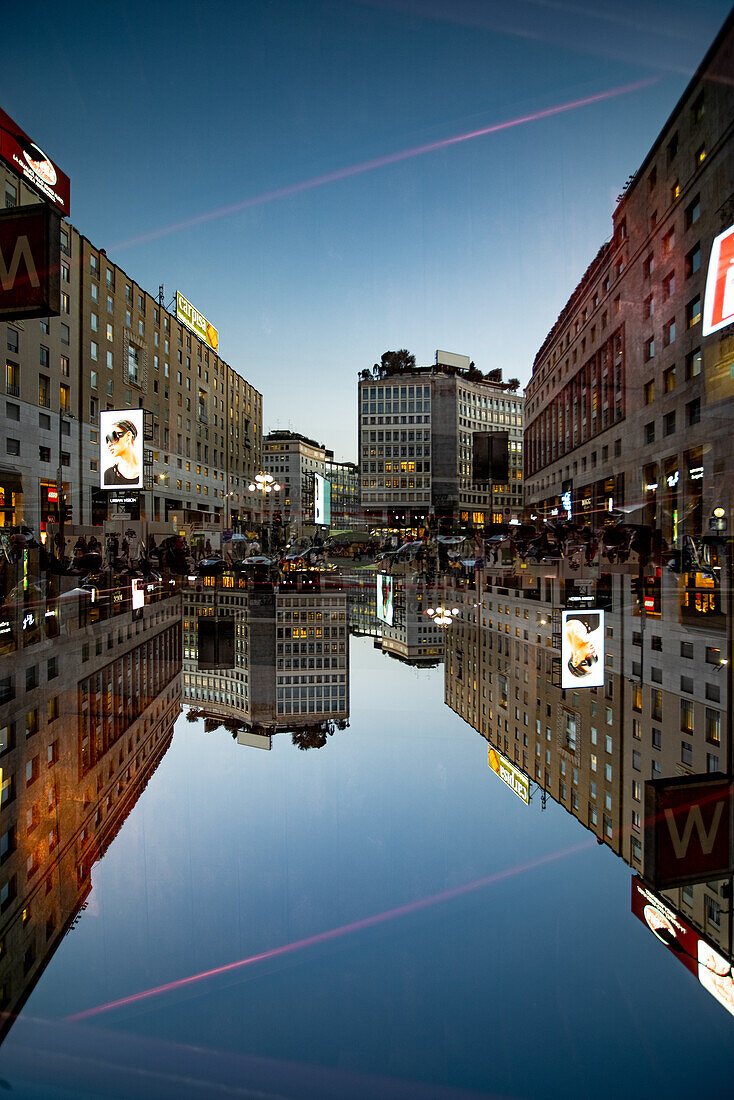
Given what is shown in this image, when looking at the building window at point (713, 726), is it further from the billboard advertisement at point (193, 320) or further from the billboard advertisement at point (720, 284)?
the billboard advertisement at point (193, 320)

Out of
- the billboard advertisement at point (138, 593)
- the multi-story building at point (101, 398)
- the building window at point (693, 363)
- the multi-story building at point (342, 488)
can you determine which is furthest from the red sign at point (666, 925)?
the multi-story building at point (342, 488)

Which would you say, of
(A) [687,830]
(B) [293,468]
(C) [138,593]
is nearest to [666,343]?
(C) [138,593]

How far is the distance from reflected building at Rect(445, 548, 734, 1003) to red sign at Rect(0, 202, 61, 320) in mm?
10050

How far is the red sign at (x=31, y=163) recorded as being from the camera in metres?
30.2

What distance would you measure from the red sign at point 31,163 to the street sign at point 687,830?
1445 inches

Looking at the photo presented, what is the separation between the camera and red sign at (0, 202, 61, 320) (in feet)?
33.4

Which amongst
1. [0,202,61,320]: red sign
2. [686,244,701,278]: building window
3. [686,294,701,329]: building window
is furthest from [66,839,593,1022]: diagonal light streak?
[686,244,701,278]: building window

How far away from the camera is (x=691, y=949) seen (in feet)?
7.01

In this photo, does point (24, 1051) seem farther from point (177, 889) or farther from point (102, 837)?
point (102, 837)

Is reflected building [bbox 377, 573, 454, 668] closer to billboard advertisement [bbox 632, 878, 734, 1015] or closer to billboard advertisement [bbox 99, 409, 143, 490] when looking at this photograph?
billboard advertisement [bbox 632, 878, 734, 1015]

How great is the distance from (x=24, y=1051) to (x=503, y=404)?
114573mm

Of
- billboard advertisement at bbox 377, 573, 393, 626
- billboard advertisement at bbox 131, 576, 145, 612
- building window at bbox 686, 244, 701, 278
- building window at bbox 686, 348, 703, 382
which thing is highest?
building window at bbox 686, 244, 701, 278

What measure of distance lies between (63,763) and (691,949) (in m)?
3.59

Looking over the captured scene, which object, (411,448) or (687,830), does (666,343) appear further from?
(411,448)
